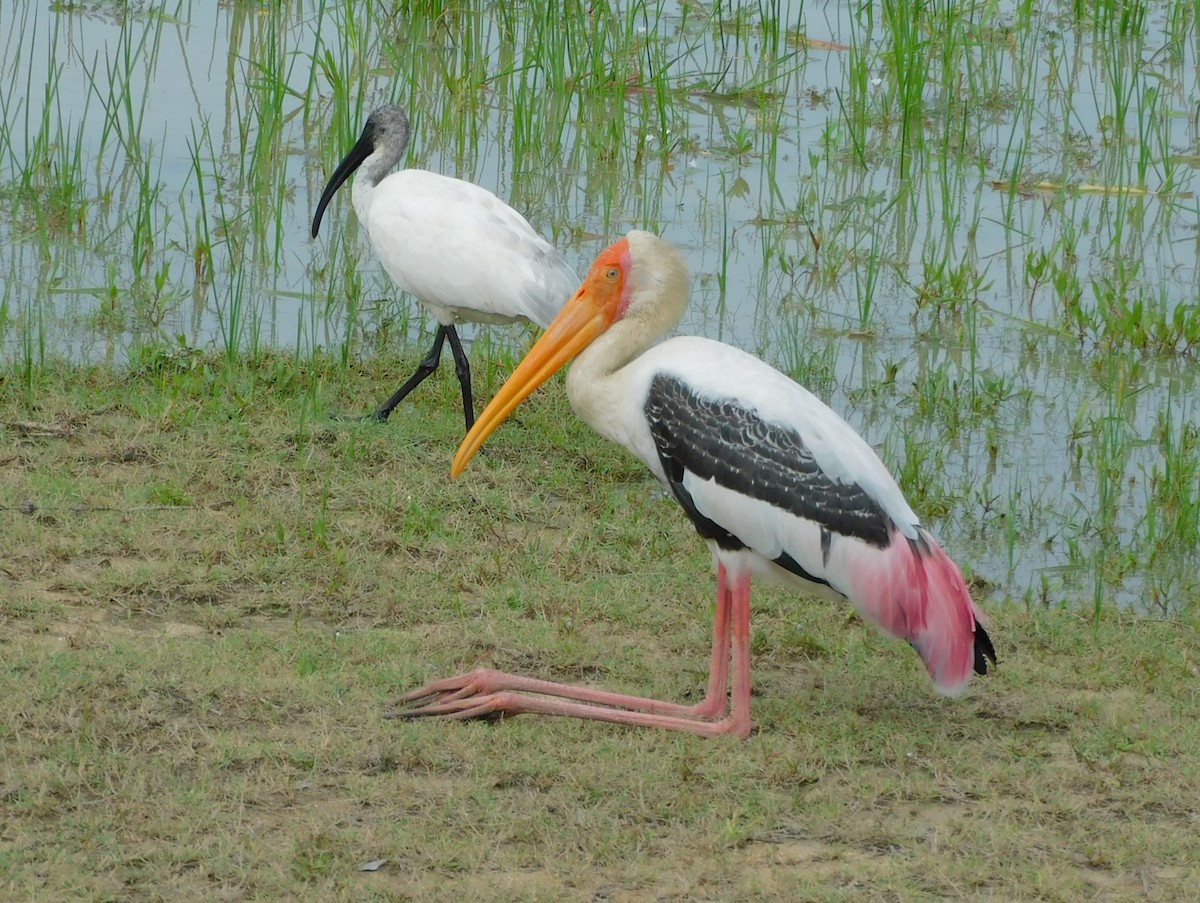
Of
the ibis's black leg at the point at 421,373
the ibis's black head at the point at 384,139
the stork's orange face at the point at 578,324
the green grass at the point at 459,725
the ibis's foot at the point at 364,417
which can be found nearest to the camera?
the green grass at the point at 459,725

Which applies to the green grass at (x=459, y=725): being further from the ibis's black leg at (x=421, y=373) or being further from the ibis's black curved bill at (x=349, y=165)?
the ibis's black curved bill at (x=349, y=165)

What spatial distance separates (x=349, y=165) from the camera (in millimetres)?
6738

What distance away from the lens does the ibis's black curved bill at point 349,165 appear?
6641 mm

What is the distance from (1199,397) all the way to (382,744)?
3.66 meters

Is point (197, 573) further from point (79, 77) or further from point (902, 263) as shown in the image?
point (79, 77)

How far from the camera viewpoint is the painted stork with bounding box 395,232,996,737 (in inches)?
152

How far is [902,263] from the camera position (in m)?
7.25

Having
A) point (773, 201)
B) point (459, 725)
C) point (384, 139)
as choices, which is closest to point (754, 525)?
point (459, 725)

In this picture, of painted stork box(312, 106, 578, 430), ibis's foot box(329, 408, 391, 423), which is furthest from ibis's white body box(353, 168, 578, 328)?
ibis's foot box(329, 408, 391, 423)

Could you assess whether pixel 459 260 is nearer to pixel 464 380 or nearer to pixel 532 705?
pixel 464 380

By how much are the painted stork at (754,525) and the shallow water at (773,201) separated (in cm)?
102

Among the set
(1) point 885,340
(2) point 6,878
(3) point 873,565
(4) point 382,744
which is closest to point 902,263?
(1) point 885,340

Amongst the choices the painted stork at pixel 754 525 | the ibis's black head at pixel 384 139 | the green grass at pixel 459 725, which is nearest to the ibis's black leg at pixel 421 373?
the green grass at pixel 459 725

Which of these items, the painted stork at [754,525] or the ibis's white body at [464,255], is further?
the ibis's white body at [464,255]
